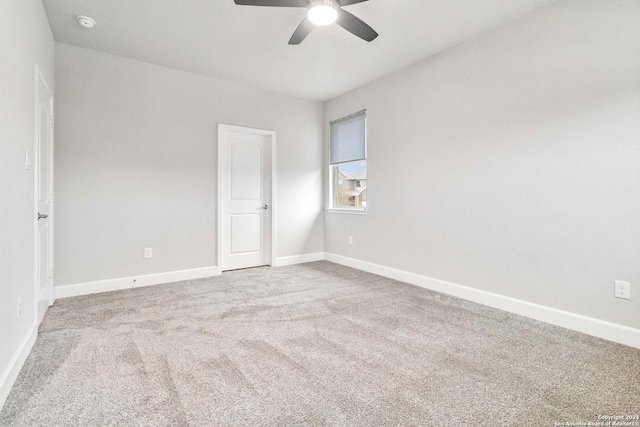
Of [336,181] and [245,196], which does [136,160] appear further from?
[336,181]

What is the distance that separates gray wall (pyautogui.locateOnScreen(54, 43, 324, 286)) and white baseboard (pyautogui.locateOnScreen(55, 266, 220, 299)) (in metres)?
0.06

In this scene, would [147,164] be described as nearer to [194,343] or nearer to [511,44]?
[194,343]

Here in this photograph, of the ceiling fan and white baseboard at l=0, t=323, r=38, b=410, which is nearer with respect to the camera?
white baseboard at l=0, t=323, r=38, b=410

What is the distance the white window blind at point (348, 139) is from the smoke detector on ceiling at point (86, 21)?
10.3 feet

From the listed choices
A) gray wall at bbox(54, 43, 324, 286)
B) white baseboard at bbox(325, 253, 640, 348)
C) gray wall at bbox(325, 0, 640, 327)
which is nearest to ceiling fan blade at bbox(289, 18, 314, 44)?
gray wall at bbox(325, 0, 640, 327)

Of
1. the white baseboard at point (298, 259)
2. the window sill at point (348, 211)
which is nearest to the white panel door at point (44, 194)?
the white baseboard at point (298, 259)

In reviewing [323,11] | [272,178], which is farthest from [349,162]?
[323,11]

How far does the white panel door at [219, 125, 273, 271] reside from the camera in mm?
4355

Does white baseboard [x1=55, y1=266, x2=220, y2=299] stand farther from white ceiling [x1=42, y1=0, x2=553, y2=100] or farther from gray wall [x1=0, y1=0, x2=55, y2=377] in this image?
white ceiling [x1=42, y1=0, x2=553, y2=100]

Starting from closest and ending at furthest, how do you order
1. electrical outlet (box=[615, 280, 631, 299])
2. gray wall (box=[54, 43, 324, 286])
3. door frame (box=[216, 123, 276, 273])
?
electrical outlet (box=[615, 280, 631, 299])
gray wall (box=[54, 43, 324, 286])
door frame (box=[216, 123, 276, 273])

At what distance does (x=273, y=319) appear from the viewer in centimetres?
267

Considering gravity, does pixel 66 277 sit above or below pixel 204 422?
above

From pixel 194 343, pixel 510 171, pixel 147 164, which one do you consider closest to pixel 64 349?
pixel 194 343

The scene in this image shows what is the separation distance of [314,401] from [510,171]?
8.34 feet
